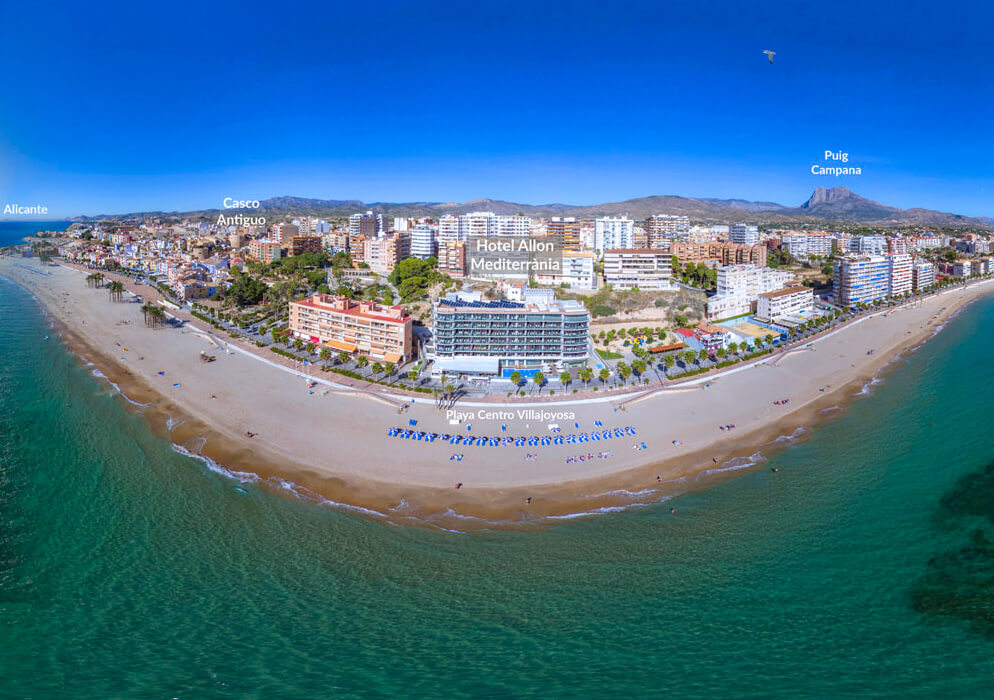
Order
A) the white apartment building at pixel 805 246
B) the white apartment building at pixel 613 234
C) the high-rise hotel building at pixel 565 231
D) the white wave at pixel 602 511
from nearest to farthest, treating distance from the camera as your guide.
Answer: the white wave at pixel 602 511 → the high-rise hotel building at pixel 565 231 → the white apartment building at pixel 613 234 → the white apartment building at pixel 805 246

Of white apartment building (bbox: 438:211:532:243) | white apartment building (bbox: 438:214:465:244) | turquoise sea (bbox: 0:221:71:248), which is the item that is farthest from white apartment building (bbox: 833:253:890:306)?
turquoise sea (bbox: 0:221:71:248)

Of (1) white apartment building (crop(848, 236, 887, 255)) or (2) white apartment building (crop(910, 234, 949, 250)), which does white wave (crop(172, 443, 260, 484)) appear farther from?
(2) white apartment building (crop(910, 234, 949, 250))

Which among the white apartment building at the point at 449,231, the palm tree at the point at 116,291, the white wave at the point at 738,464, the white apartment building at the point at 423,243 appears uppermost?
the white apartment building at the point at 449,231

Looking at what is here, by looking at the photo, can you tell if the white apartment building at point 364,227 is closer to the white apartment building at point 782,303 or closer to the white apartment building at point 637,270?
the white apartment building at point 637,270

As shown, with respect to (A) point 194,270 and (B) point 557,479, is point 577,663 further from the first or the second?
(A) point 194,270

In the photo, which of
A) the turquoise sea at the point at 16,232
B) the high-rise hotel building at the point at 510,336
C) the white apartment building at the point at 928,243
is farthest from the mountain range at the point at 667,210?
the high-rise hotel building at the point at 510,336

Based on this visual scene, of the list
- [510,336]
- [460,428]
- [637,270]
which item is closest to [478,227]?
[637,270]
